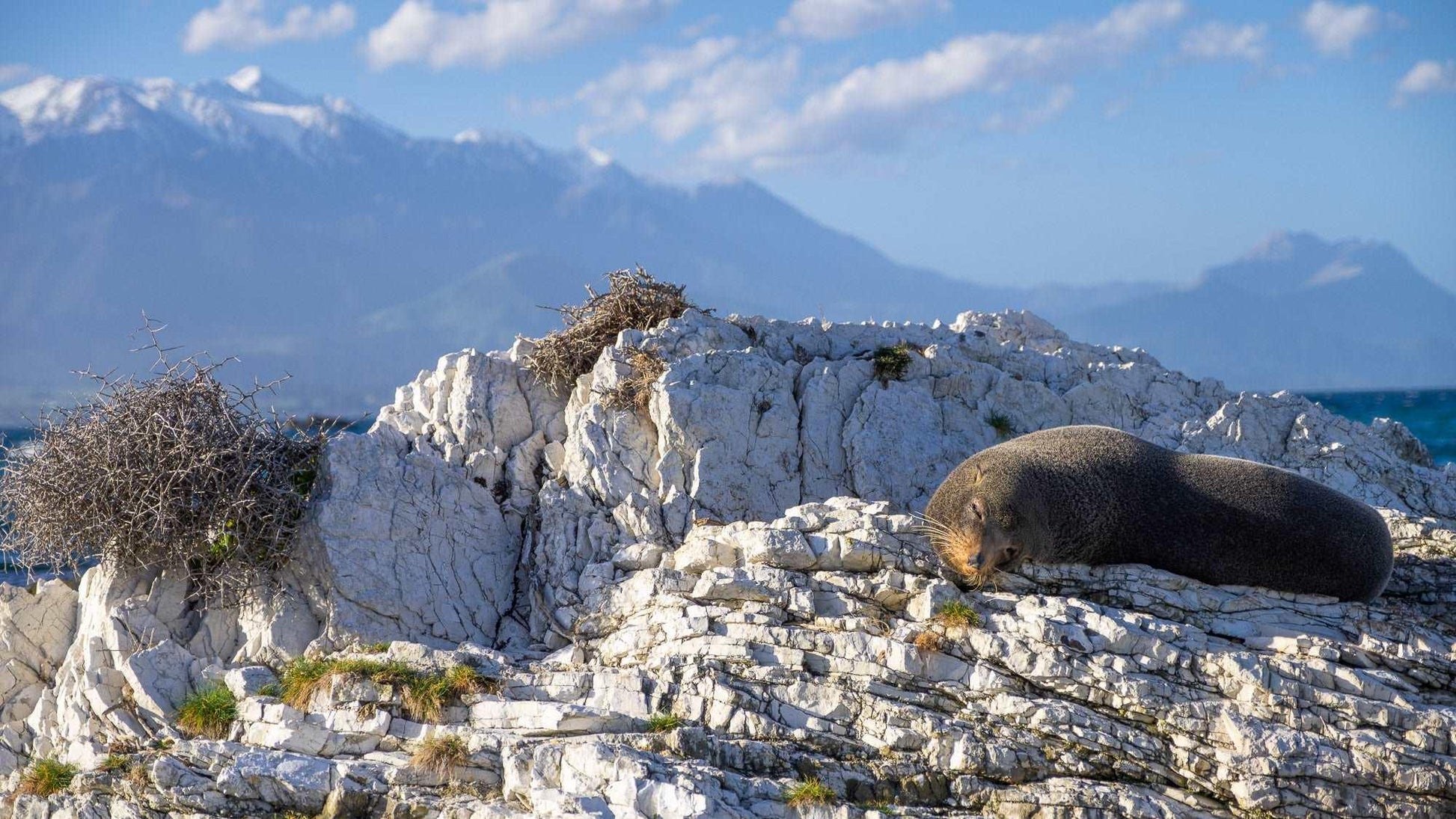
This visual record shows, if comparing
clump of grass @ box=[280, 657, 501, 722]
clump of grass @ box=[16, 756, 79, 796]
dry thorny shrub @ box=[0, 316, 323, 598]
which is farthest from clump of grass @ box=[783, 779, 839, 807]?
dry thorny shrub @ box=[0, 316, 323, 598]

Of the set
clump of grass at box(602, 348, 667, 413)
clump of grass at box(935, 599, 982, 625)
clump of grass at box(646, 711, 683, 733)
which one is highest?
clump of grass at box(602, 348, 667, 413)

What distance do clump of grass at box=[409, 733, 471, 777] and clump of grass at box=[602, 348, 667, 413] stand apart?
19.3 feet

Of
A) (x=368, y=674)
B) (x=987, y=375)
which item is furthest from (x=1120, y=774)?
(x=987, y=375)

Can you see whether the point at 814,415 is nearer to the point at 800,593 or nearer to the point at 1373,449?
the point at 800,593

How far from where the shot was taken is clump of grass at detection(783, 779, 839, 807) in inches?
358

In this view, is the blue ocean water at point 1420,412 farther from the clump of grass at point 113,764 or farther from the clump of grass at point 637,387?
the clump of grass at point 113,764

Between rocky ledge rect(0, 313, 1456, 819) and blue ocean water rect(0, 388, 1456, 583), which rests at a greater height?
rocky ledge rect(0, 313, 1456, 819)

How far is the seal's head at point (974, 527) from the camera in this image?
11.8 meters

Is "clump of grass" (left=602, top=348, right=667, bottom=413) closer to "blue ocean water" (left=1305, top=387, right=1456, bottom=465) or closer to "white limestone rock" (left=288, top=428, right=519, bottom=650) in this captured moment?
"white limestone rock" (left=288, top=428, right=519, bottom=650)

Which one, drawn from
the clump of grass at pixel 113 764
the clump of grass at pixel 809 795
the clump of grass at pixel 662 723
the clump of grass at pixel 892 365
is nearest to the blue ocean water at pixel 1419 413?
the clump of grass at pixel 892 365

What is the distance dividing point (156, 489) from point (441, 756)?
5.42 m

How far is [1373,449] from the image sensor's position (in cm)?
1833

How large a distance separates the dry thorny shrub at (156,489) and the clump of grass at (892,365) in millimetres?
7555

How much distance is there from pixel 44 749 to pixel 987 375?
12.4 m
